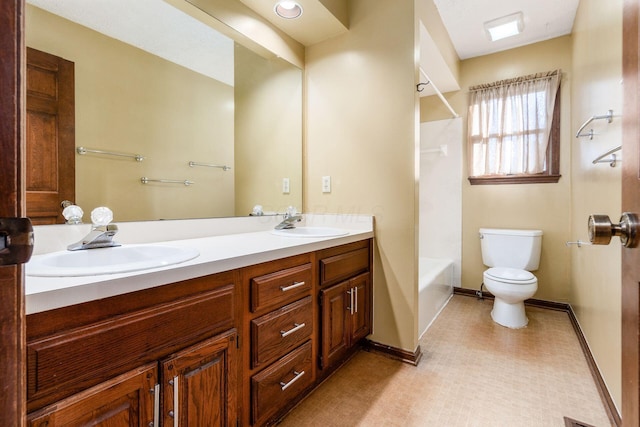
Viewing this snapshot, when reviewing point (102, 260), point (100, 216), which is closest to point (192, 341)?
point (102, 260)

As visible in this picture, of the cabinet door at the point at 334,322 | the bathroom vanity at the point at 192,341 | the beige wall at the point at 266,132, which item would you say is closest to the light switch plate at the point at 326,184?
the beige wall at the point at 266,132

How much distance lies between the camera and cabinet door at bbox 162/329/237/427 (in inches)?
34.3

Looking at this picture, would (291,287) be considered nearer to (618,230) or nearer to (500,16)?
(618,230)

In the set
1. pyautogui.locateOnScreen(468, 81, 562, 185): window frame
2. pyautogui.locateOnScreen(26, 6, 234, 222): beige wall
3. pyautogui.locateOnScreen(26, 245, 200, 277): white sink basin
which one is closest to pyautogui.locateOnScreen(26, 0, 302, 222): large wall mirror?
pyautogui.locateOnScreen(26, 6, 234, 222): beige wall

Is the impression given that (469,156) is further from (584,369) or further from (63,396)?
(63,396)

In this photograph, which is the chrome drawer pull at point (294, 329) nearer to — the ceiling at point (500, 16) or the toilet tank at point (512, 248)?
the toilet tank at point (512, 248)

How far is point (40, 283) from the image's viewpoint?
70 centimetres

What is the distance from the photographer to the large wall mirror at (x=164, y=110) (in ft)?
3.99

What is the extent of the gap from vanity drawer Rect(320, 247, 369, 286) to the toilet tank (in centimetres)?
158

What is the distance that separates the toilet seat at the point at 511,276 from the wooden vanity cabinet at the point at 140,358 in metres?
2.16

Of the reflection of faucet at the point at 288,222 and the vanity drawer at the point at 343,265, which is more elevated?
the reflection of faucet at the point at 288,222

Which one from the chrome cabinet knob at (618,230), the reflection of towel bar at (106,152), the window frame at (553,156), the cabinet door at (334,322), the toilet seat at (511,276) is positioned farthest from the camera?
the window frame at (553,156)

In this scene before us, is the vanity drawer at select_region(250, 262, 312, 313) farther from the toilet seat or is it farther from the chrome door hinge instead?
the toilet seat

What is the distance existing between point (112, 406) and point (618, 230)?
1.17m
